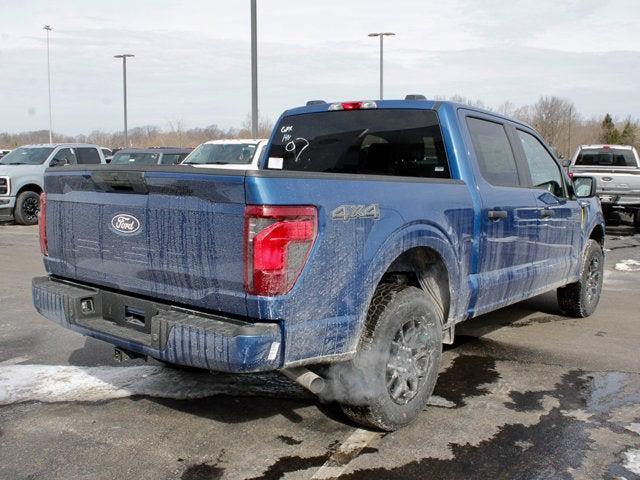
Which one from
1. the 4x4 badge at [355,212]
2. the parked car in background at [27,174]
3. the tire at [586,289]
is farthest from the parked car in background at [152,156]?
the 4x4 badge at [355,212]

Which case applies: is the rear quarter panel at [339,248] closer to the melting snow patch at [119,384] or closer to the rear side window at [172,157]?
the melting snow patch at [119,384]

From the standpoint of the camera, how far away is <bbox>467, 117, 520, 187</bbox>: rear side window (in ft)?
15.5

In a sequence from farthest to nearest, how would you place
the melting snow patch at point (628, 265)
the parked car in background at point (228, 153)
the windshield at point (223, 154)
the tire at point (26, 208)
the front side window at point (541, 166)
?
the tire at point (26, 208)
the windshield at point (223, 154)
the parked car in background at point (228, 153)
the melting snow patch at point (628, 265)
the front side window at point (541, 166)

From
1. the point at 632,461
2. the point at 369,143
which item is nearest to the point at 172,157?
the point at 369,143

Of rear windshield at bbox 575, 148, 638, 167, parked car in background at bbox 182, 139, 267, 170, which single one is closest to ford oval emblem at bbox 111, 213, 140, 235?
parked car in background at bbox 182, 139, 267, 170

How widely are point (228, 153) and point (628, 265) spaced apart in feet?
26.9

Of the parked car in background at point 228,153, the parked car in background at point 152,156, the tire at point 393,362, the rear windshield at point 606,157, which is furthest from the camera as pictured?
the parked car in background at point 152,156

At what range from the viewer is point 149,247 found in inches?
A: 133

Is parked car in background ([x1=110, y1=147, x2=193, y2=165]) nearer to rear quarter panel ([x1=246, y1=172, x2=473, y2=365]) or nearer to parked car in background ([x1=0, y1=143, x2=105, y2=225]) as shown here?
parked car in background ([x1=0, y1=143, x2=105, y2=225])

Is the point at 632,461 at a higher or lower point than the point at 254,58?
lower

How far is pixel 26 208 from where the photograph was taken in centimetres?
1653

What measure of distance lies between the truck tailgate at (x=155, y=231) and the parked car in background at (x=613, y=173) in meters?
13.2

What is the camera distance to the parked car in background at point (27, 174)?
52.6ft

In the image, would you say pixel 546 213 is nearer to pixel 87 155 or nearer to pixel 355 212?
pixel 355 212
